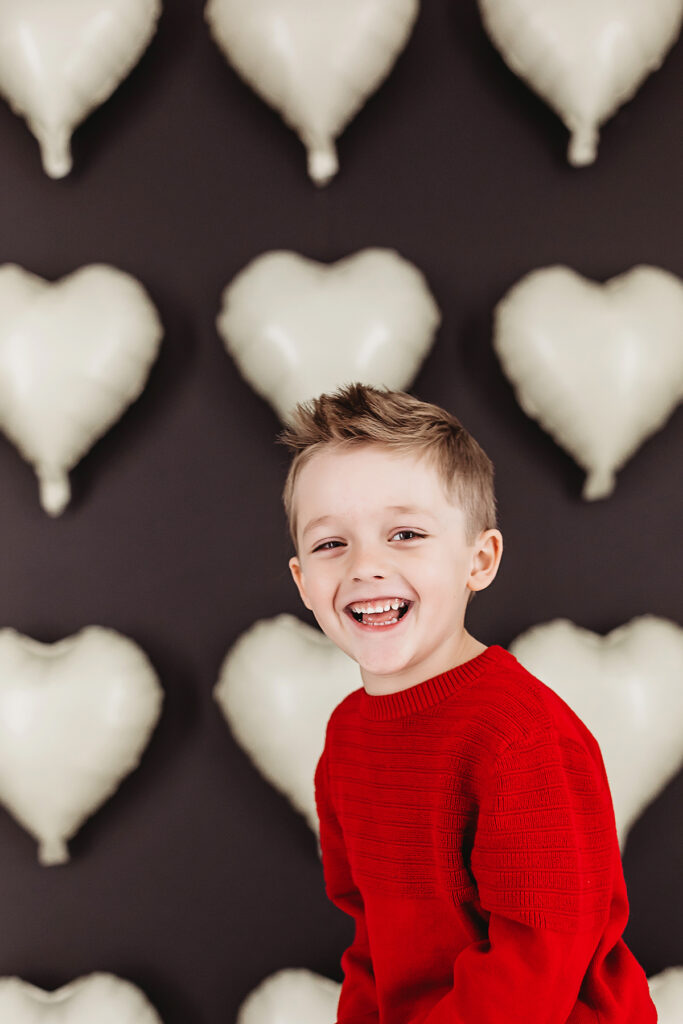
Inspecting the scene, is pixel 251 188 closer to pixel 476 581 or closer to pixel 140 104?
pixel 140 104

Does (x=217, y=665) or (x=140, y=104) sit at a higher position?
(x=140, y=104)

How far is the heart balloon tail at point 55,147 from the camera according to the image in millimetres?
562

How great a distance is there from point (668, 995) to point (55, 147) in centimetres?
66

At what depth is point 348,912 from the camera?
457 mm

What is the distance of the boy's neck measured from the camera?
1.35ft

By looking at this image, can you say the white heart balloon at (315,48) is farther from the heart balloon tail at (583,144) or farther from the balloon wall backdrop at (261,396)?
the heart balloon tail at (583,144)

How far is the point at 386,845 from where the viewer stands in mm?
402

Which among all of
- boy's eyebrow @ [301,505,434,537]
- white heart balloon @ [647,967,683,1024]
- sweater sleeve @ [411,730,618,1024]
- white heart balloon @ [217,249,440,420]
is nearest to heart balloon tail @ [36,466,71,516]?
white heart balloon @ [217,249,440,420]

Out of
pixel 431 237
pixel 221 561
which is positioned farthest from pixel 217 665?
pixel 431 237

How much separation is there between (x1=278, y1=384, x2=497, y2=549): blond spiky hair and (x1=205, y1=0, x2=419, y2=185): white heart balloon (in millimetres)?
238

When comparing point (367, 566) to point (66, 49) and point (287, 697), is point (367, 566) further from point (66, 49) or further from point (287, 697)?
point (66, 49)

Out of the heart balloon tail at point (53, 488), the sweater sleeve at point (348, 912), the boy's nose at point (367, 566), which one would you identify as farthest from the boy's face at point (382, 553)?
the heart balloon tail at point (53, 488)

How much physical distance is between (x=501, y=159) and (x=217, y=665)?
384 millimetres

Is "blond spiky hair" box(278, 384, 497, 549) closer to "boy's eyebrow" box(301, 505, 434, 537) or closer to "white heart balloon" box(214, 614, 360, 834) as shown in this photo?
"boy's eyebrow" box(301, 505, 434, 537)
